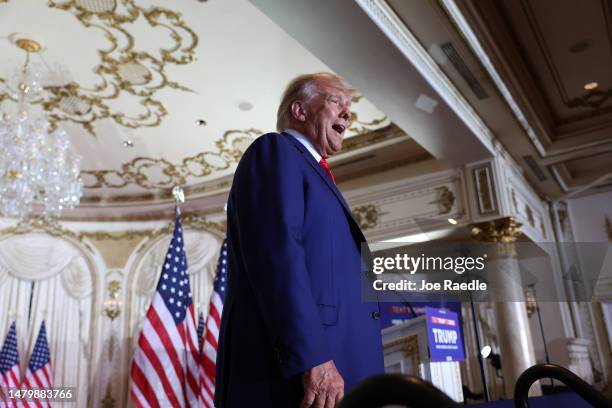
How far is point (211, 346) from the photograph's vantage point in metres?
4.05

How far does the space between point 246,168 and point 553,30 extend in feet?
10.4

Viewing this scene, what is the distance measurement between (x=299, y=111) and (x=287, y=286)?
573 millimetres

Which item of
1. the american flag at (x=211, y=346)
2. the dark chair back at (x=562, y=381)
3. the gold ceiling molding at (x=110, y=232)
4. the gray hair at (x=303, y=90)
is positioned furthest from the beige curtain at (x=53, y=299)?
the dark chair back at (x=562, y=381)

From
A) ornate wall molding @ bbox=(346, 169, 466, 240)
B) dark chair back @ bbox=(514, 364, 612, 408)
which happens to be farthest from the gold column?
dark chair back @ bbox=(514, 364, 612, 408)

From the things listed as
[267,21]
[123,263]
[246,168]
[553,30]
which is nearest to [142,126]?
[267,21]

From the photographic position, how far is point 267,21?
333 centimetres

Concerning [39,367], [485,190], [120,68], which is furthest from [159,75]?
[39,367]

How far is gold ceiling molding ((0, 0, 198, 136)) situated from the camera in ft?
10.8

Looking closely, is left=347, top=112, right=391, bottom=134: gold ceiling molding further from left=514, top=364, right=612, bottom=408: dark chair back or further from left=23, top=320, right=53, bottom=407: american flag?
left=23, top=320, right=53, bottom=407: american flag

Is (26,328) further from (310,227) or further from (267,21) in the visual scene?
(310,227)

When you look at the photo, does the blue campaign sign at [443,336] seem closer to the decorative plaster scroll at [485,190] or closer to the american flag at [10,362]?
the decorative plaster scroll at [485,190]

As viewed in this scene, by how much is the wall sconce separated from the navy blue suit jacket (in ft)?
19.5

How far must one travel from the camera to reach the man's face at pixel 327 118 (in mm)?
1308

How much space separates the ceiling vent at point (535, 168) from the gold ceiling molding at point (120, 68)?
10.6ft
